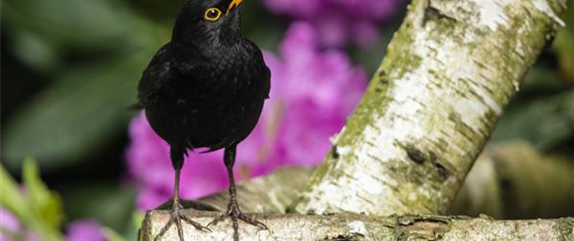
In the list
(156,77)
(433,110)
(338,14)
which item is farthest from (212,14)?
(338,14)

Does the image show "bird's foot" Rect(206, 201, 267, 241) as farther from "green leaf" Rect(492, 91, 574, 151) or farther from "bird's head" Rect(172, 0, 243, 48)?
"green leaf" Rect(492, 91, 574, 151)

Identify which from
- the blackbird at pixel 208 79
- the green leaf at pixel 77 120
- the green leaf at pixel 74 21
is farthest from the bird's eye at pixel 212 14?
the green leaf at pixel 74 21

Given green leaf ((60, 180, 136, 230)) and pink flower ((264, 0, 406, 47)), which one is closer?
pink flower ((264, 0, 406, 47))

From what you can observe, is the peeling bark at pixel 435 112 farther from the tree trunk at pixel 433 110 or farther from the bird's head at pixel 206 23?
the bird's head at pixel 206 23

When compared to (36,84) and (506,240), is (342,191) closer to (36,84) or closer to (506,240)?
(506,240)

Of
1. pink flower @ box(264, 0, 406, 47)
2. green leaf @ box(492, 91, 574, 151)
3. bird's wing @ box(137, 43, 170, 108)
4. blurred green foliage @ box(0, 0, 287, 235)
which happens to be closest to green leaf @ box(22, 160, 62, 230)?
bird's wing @ box(137, 43, 170, 108)

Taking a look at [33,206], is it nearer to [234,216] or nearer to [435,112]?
[234,216]
